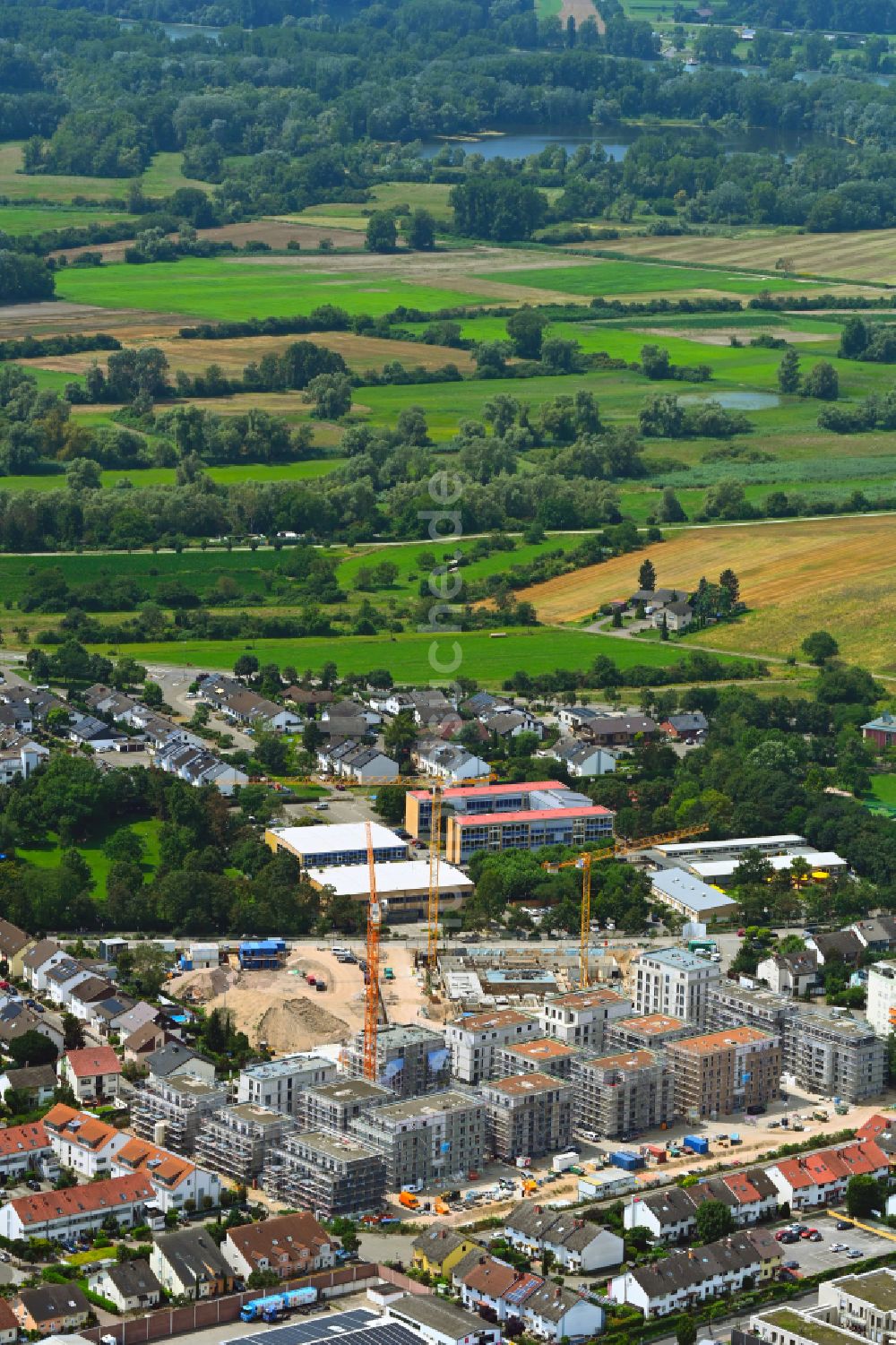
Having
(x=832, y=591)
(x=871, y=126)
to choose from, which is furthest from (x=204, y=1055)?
(x=871, y=126)

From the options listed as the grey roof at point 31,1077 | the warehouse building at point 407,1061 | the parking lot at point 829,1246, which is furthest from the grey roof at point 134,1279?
the parking lot at point 829,1246

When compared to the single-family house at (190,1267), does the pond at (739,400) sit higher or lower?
higher

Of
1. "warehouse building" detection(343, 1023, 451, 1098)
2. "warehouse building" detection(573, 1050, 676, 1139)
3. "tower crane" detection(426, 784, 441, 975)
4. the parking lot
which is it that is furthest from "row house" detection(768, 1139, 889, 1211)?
"tower crane" detection(426, 784, 441, 975)

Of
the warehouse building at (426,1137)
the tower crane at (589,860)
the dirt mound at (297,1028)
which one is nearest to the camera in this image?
the warehouse building at (426,1137)

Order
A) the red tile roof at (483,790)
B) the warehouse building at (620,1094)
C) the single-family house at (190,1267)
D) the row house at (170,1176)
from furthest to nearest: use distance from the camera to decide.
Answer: the red tile roof at (483,790)
the warehouse building at (620,1094)
the row house at (170,1176)
the single-family house at (190,1267)

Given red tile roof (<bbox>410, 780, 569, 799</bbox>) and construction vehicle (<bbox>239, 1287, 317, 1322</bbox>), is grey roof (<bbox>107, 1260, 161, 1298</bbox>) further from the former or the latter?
red tile roof (<bbox>410, 780, 569, 799</bbox>)

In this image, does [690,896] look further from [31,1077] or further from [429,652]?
[429,652]

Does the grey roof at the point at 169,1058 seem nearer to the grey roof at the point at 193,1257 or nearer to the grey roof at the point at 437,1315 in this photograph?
the grey roof at the point at 193,1257
